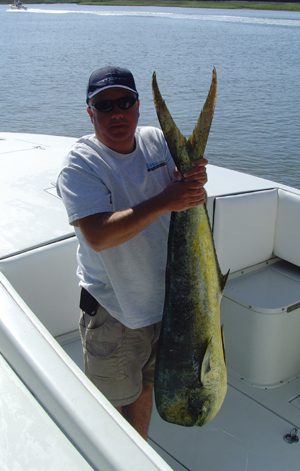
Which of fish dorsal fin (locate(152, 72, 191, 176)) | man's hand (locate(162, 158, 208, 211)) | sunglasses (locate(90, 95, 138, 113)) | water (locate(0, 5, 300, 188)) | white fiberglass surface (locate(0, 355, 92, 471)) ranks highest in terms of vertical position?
sunglasses (locate(90, 95, 138, 113))

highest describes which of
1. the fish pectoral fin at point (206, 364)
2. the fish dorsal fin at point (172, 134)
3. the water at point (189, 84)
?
the fish dorsal fin at point (172, 134)

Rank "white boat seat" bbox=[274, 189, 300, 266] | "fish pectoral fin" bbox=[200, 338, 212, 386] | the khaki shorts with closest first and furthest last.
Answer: "fish pectoral fin" bbox=[200, 338, 212, 386]
the khaki shorts
"white boat seat" bbox=[274, 189, 300, 266]

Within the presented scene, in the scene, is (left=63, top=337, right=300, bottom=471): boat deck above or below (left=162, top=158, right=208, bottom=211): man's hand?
below

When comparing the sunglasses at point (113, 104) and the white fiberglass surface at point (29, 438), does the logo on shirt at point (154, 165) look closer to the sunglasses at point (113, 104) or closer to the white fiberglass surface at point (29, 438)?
the sunglasses at point (113, 104)

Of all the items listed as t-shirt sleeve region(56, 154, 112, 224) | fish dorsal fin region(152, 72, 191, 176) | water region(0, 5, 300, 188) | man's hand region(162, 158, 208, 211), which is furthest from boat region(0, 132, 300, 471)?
water region(0, 5, 300, 188)

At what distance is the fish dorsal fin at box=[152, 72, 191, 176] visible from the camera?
178 centimetres

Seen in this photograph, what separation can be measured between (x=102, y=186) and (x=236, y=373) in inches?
69.8

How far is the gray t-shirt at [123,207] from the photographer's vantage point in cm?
184

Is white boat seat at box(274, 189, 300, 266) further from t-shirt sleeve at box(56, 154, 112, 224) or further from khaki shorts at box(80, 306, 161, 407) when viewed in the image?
t-shirt sleeve at box(56, 154, 112, 224)

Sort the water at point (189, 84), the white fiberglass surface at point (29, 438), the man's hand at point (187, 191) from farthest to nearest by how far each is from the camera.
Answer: the water at point (189, 84), the man's hand at point (187, 191), the white fiberglass surface at point (29, 438)

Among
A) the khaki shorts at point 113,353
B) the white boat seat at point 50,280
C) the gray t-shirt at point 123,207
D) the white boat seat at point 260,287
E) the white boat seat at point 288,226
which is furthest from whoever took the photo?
the white boat seat at point 288,226

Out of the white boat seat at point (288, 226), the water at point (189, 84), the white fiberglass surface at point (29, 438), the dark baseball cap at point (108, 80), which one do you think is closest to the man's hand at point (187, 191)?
the dark baseball cap at point (108, 80)

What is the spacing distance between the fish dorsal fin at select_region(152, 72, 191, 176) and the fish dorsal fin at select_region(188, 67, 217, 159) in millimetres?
33

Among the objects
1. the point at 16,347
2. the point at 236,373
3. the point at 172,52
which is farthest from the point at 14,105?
the point at 16,347
